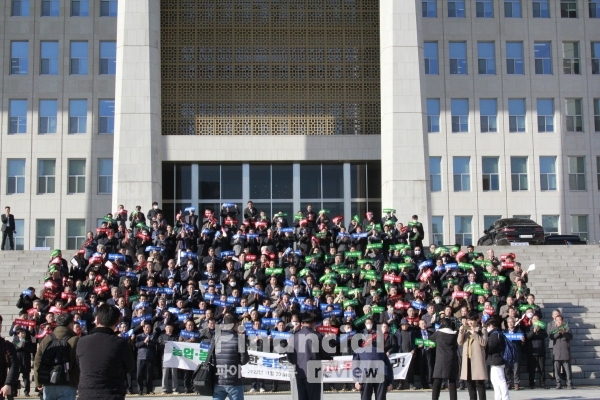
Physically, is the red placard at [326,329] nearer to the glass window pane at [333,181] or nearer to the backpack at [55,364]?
the backpack at [55,364]

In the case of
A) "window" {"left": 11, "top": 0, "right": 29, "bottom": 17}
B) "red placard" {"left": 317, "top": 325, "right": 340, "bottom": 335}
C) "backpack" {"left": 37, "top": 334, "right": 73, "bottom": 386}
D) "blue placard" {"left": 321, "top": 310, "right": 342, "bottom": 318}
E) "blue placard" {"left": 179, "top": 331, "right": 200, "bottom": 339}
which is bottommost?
"backpack" {"left": 37, "top": 334, "right": 73, "bottom": 386}

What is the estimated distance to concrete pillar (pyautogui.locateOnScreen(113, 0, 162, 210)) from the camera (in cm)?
3425

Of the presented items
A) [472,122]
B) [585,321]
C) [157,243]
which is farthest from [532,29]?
[157,243]

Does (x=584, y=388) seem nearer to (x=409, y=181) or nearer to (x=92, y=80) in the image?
(x=409, y=181)

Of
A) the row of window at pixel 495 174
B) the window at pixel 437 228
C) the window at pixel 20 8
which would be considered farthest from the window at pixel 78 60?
the window at pixel 437 228

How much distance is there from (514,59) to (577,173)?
243 inches

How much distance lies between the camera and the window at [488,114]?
4409 centimetres

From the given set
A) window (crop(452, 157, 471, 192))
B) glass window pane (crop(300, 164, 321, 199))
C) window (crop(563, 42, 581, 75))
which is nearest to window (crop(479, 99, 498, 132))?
window (crop(452, 157, 471, 192))

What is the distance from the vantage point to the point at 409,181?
3434 centimetres

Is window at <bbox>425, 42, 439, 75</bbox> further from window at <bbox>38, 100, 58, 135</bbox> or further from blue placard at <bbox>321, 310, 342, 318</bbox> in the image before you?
blue placard at <bbox>321, 310, 342, 318</bbox>

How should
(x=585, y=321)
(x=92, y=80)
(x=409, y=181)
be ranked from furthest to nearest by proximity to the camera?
(x=92, y=80) → (x=409, y=181) → (x=585, y=321)

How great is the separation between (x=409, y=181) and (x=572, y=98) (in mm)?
14104

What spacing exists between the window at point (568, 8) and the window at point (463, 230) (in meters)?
10.9

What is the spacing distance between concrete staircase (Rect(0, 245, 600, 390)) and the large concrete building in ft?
30.3
